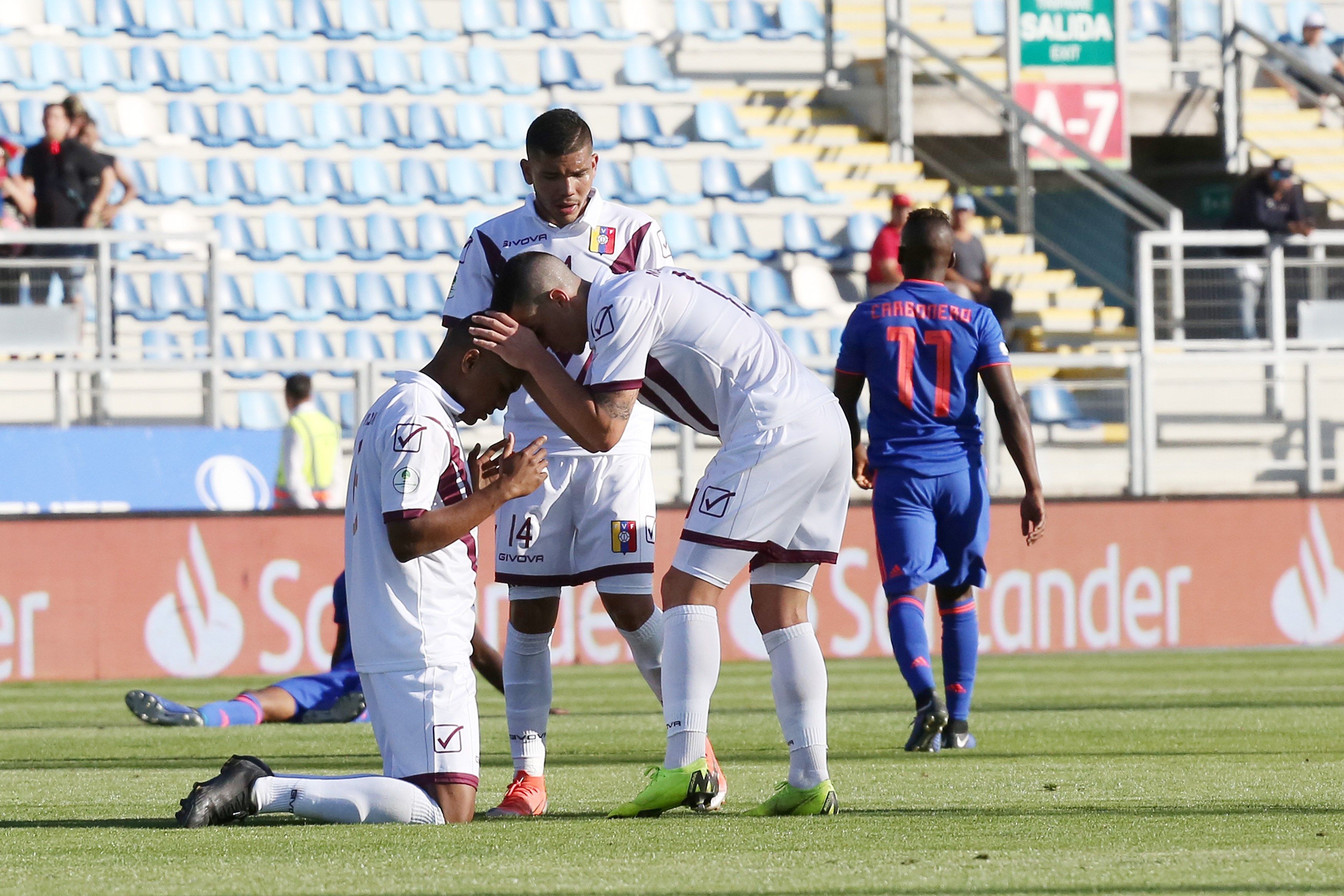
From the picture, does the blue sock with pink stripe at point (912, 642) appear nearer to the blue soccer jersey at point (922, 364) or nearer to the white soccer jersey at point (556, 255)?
the blue soccer jersey at point (922, 364)

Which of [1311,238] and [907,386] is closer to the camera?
[907,386]

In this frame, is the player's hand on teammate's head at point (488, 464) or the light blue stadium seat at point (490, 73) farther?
the light blue stadium seat at point (490, 73)

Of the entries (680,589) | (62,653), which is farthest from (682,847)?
(62,653)

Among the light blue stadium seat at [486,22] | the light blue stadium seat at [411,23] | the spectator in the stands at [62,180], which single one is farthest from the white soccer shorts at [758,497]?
the light blue stadium seat at [486,22]

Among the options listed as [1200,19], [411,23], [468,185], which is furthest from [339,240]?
[1200,19]

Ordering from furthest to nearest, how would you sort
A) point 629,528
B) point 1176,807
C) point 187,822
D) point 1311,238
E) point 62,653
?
1. point 1311,238
2. point 62,653
3. point 629,528
4. point 1176,807
5. point 187,822

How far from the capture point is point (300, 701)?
946cm

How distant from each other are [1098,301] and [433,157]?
21.9 feet

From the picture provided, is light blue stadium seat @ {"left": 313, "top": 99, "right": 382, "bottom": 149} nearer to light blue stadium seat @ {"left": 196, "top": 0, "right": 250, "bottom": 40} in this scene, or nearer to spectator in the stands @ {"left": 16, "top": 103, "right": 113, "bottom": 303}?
light blue stadium seat @ {"left": 196, "top": 0, "right": 250, "bottom": 40}

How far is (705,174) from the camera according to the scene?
2053 cm

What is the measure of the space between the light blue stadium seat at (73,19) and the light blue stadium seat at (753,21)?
22.0 feet

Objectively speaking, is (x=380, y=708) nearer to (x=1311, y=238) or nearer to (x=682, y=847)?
(x=682, y=847)

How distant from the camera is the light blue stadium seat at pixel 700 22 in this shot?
72.5ft

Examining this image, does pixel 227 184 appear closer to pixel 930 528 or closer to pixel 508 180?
pixel 508 180
